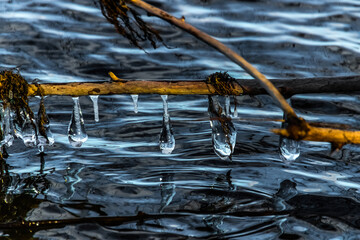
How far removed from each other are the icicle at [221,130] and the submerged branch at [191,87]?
439 mm

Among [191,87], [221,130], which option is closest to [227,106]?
[221,130]

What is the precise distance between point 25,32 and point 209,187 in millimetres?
6428

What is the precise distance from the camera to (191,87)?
3.98 meters

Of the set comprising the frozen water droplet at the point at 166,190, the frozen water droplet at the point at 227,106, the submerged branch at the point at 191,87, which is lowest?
the frozen water droplet at the point at 166,190

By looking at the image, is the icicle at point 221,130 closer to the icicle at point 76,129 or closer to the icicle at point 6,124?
the icicle at point 76,129

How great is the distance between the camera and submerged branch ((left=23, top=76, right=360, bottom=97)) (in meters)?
3.79

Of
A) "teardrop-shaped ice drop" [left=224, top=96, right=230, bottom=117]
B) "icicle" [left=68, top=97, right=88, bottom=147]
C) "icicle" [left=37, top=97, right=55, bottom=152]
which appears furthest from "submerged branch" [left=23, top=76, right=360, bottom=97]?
"icicle" [left=68, top=97, right=88, bottom=147]

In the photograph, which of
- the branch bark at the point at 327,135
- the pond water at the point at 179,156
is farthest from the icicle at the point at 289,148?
the branch bark at the point at 327,135

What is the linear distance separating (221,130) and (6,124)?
188cm

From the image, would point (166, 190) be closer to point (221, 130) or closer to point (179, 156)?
point (221, 130)

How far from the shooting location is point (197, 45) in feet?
31.1

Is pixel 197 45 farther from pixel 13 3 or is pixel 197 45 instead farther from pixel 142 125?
pixel 13 3

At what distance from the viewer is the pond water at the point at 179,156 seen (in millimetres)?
4156

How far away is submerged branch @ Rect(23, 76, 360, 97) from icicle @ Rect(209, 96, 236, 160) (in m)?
0.44
